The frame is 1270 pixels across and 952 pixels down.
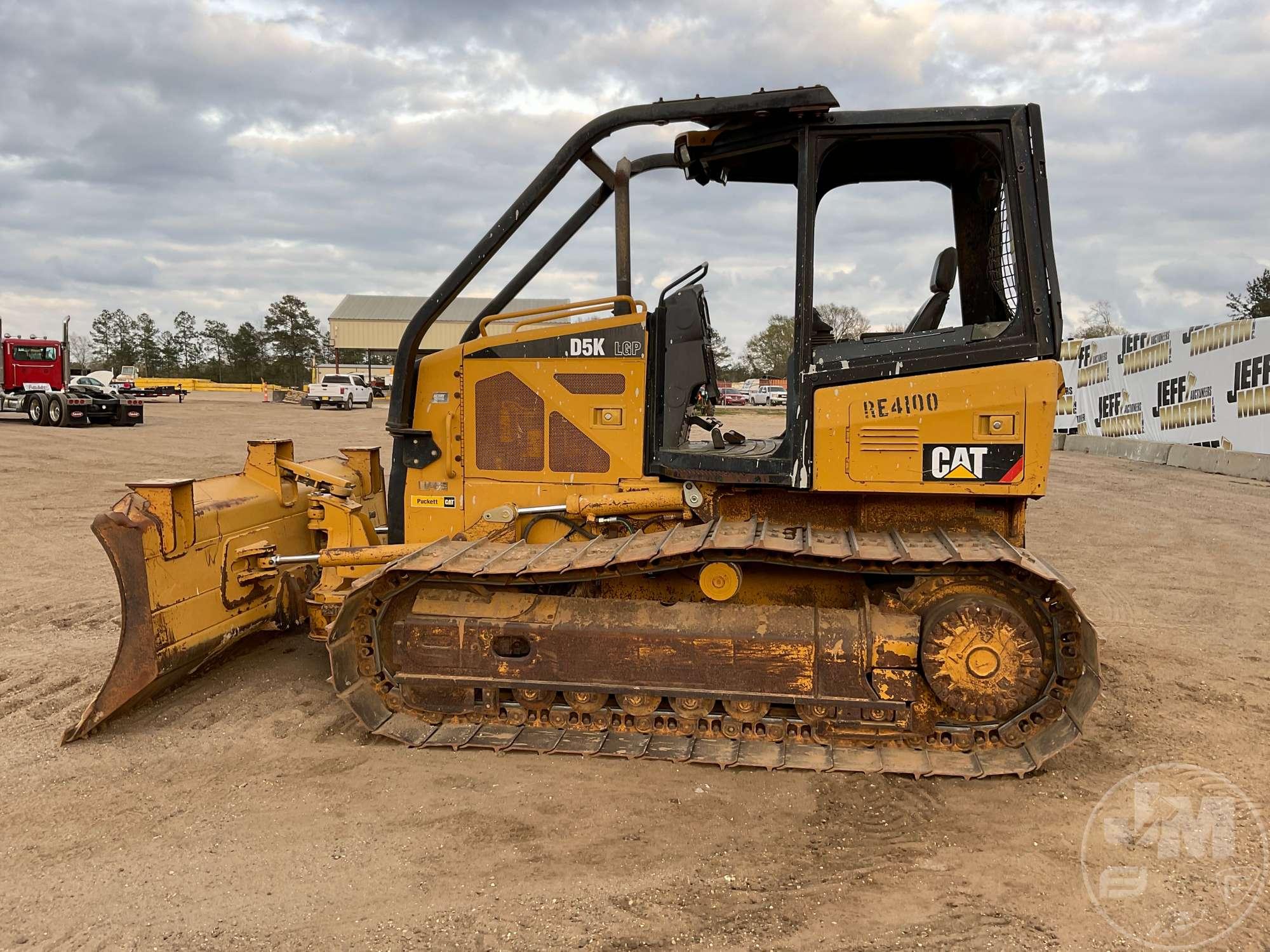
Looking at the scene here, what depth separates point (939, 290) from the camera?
4.85m

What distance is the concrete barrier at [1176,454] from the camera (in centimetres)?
1711

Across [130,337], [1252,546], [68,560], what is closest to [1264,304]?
[1252,546]

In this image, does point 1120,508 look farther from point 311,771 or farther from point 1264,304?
point 1264,304

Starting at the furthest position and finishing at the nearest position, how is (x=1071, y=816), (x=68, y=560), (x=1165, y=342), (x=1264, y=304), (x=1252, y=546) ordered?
(x=1264, y=304)
(x=1165, y=342)
(x=1252, y=546)
(x=68, y=560)
(x=1071, y=816)

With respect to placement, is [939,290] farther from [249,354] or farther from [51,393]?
[249,354]

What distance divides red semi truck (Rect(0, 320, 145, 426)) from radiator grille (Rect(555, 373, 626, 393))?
26.8 meters

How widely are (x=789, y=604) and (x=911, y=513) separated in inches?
32.9

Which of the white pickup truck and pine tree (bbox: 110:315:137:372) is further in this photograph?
pine tree (bbox: 110:315:137:372)

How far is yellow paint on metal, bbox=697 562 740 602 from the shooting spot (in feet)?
14.8

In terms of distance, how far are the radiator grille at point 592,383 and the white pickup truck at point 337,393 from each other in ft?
127

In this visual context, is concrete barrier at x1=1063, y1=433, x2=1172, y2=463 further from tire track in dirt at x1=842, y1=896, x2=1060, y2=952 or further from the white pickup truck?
the white pickup truck

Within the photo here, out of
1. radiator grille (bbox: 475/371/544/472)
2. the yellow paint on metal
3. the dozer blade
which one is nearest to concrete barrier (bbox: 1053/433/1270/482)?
the yellow paint on metal

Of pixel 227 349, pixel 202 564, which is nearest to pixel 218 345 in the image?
pixel 227 349

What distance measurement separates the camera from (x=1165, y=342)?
20.9m
